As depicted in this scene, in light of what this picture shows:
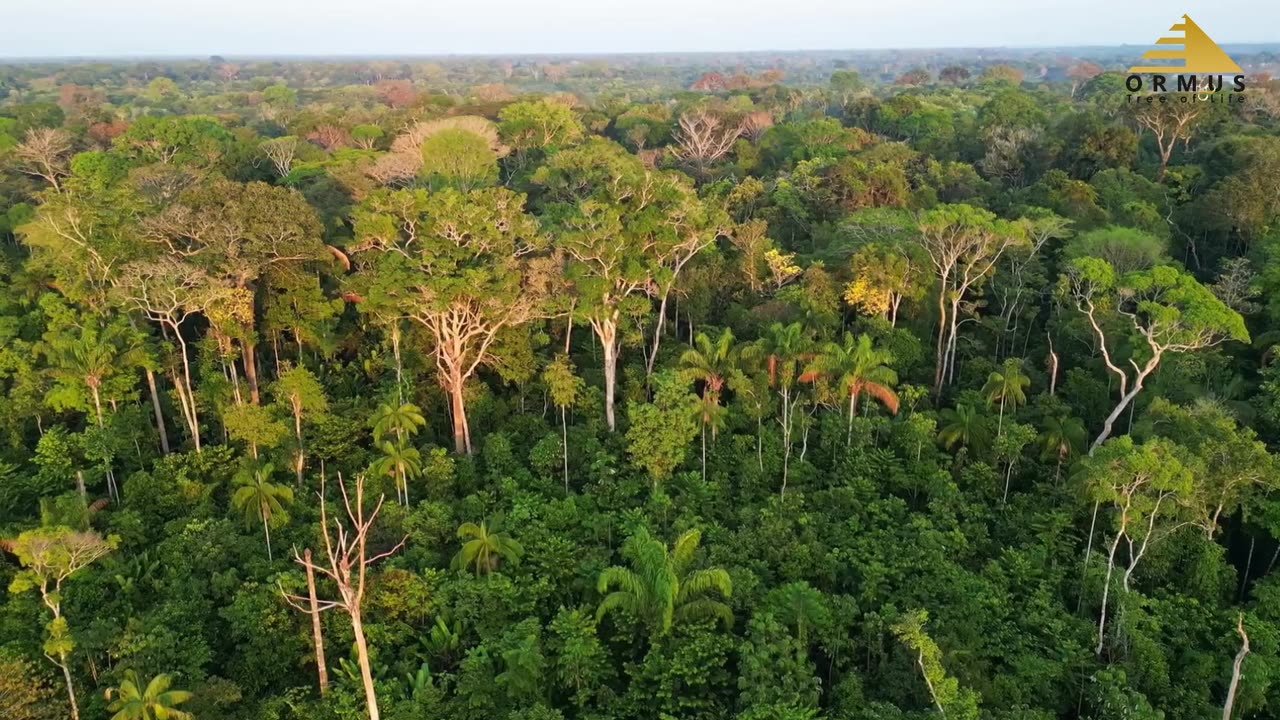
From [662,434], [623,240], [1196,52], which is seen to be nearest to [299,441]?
[662,434]

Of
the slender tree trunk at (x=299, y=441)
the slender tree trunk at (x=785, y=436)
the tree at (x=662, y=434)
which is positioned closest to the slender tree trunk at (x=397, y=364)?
the slender tree trunk at (x=299, y=441)

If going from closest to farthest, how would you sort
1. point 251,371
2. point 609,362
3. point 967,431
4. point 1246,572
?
point 1246,572 < point 967,431 < point 609,362 < point 251,371

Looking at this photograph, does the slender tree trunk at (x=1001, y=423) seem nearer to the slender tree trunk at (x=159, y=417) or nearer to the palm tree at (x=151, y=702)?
the palm tree at (x=151, y=702)

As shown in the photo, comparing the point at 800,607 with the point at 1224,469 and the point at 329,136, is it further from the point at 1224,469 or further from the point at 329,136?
the point at 329,136

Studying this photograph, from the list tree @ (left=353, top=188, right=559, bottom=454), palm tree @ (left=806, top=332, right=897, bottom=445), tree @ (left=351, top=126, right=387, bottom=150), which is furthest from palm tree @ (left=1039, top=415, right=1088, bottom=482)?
tree @ (left=351, top=126, right=387, bottom=150)

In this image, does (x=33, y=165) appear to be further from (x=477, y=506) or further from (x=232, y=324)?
(x=477, y=506)

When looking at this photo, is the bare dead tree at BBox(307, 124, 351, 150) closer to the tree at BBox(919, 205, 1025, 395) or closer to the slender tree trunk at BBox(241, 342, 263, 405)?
the slender tree trunk at BBox(241, 342, 263, 405)
